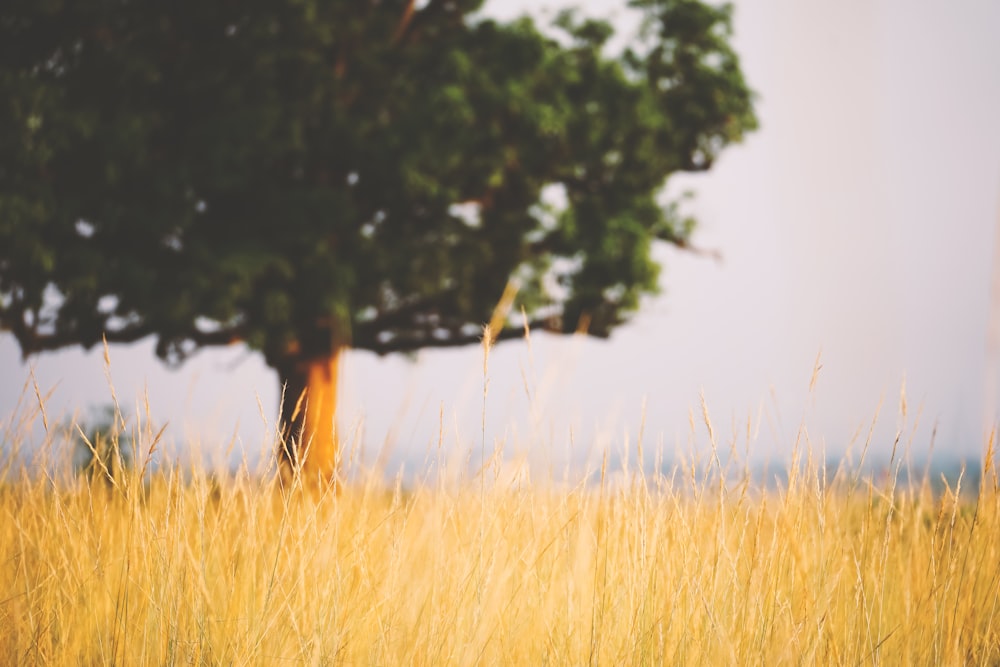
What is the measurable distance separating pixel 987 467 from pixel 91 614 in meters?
2.83

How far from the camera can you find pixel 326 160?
8.65 metres

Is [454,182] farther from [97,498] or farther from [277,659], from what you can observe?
[277,659]

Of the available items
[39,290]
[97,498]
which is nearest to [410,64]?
[39,290]

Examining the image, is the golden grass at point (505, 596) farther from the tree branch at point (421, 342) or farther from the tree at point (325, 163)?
the tree branch at point (421, 342)

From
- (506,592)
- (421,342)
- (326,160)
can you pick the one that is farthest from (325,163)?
(506,592)

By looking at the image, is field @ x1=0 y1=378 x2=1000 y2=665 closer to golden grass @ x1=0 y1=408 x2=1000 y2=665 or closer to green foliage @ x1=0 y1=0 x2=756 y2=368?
golden grass @ x1=0 y1=408 x2=1000 y2=665

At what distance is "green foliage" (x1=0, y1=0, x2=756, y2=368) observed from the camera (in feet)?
24.4

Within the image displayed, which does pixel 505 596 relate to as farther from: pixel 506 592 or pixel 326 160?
pixel 326 160

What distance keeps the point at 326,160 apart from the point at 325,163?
64 millimetres

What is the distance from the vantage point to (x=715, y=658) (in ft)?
7.28

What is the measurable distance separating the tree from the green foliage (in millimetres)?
27

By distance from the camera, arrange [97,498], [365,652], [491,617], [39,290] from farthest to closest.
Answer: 1. [39,290]
2. [97,498]
3. [365,652]
4. [491,617]

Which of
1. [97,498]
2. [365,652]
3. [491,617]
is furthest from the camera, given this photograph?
[97,498]

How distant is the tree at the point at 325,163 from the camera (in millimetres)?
7441
